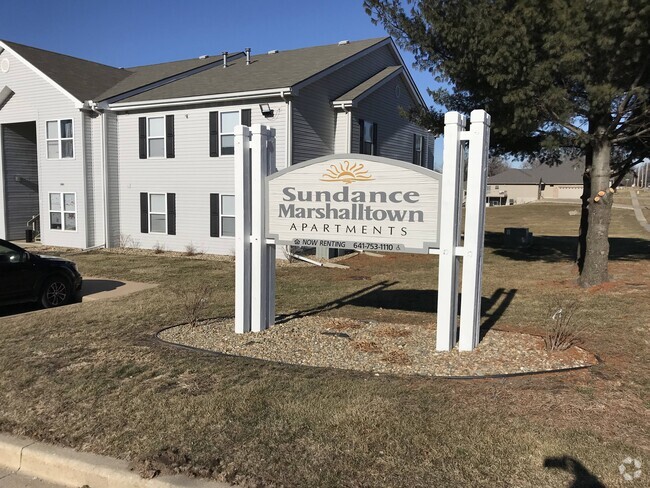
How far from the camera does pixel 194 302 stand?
773 centimetres

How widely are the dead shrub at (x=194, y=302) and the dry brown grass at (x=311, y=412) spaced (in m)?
0.35

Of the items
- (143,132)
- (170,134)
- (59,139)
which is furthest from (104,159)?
(170,134)

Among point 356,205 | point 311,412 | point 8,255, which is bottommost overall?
point 311,412

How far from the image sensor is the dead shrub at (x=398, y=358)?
17.9ft

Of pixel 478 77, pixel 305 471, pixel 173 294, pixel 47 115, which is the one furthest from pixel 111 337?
pixel 47 115

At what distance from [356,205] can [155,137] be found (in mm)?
13485

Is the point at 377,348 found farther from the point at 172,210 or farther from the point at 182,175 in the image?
the point at 172,210

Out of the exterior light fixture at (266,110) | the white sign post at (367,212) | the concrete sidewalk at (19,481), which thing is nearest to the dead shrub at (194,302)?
the white sign post at (367,212)

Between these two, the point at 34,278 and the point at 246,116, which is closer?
the point at 34,278

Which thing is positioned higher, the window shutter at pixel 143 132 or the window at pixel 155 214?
the window shutter at pixel 143 132

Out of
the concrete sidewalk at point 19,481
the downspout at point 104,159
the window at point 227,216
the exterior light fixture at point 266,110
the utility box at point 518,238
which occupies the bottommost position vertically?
the concrete sidewalk at point 19,481

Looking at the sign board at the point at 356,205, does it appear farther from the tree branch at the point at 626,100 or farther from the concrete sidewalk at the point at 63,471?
the tree branch at the point at 626,100

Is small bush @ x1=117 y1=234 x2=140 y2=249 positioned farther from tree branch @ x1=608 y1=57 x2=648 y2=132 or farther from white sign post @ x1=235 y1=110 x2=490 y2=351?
tree branch @ x1=608 y1=57 x2=648 y2=132

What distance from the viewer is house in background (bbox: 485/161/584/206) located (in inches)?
2955
